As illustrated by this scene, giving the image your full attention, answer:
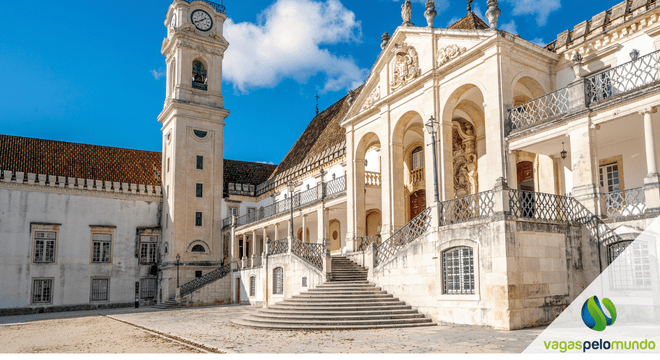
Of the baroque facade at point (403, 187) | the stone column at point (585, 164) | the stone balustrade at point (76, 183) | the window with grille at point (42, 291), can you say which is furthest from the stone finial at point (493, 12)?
the window with grille at point (42, 291)

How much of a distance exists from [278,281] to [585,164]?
14.3m

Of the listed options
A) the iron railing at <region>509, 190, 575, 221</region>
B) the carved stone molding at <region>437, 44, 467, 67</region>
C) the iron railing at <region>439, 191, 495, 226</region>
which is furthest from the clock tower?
the iron railing at <region>509, 190, 575, 221</region>

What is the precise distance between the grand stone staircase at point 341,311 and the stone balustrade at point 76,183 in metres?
23.5

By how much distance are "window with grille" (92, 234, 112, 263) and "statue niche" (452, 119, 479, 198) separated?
82.1ft

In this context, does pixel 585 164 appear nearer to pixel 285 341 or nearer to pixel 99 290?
pixel 285 341

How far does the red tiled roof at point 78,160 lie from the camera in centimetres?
3553

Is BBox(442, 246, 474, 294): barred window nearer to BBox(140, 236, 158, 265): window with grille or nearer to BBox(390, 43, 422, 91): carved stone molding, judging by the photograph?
BBox(390, 43, 422, 91): carved stone molding

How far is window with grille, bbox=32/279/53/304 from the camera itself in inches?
1309

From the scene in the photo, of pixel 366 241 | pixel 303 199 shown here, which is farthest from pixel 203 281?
pixel 366 241

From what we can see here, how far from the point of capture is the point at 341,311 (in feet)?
50.4

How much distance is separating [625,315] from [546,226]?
2.79 m

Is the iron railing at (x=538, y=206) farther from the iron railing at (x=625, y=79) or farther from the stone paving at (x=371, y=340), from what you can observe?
the iron railing at (x=625, y=79)

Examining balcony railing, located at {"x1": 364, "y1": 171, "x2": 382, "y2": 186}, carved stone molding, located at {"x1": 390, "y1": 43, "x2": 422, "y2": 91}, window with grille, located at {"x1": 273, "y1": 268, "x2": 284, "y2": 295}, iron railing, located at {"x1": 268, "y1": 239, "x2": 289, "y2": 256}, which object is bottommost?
window with grille, located at {"x1": 273, "y1": 268, "x2": 284, "y2": 295}
